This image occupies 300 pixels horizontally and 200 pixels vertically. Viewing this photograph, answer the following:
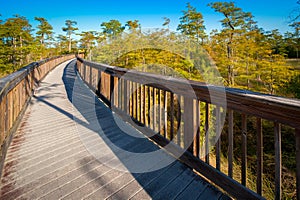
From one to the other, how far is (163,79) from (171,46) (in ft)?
48.7

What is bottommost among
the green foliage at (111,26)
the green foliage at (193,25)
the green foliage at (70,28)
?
the green foliage at (193,25)

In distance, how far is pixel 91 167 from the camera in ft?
7.11

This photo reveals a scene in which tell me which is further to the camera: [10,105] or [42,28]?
[42,28]

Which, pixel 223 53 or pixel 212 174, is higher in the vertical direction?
pixel 223 53

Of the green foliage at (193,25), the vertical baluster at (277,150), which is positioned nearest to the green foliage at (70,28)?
the green foliage at (193,25)

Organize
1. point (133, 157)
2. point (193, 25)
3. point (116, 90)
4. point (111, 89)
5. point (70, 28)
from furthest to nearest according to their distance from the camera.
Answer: point (70, 28), point (193, 25), point (111, 89), point (116, 90), point (133, 157)

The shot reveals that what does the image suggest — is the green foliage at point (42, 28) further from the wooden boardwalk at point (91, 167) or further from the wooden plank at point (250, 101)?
the wooden plank at point (250, 101)

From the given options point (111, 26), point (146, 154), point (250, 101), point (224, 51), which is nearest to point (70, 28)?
point (111, 26)

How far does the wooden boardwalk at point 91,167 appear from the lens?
1.78 metres

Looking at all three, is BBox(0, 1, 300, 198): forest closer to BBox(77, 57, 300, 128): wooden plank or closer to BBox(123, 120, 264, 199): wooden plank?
BBox(123, 120, 264, 199): wooden plank

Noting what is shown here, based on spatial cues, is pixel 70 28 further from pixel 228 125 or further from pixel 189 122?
pixel 228 125

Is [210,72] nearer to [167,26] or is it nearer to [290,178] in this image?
[167,26]

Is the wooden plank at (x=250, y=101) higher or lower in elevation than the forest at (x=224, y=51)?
lower

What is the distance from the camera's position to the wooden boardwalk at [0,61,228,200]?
178 centimetres
